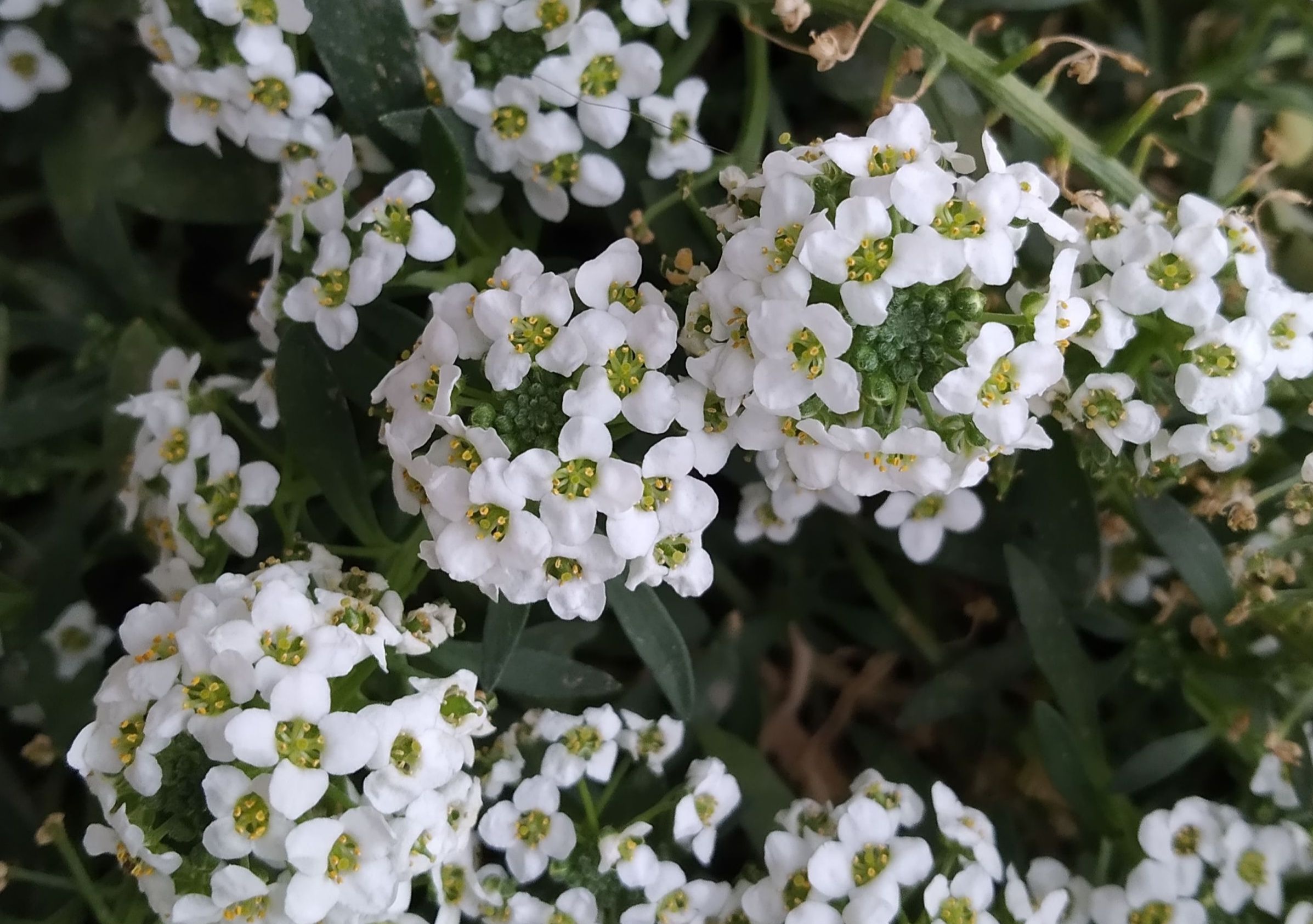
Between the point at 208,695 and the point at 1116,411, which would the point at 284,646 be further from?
the point at 1116,411

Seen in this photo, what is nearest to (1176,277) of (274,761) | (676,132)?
(676,132)

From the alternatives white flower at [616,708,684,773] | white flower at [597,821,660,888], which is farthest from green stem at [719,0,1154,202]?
white flower at [597,821,660,888]

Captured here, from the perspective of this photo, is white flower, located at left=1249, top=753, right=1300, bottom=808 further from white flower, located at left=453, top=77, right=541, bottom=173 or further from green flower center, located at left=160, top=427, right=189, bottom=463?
green flower center, located at left=160, top=427, right=189, bottom=463

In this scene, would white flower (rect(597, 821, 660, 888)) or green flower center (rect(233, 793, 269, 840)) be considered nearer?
green flower center (rect(233, 793, 269, 840))

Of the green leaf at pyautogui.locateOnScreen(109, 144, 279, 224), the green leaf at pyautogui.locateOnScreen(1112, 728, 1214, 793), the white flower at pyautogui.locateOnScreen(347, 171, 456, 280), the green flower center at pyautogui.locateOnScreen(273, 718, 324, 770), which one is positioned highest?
the white flower at pyautogui.locateOnScreen(347, 171, 456, 280)

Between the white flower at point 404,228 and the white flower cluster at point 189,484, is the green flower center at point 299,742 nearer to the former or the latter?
the white flower cluster at point 189,484

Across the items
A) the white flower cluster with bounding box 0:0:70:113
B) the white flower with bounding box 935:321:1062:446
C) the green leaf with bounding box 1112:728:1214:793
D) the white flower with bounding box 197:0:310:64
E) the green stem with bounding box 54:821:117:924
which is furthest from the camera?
the white flower cluster with bounding box 0:0:70:113

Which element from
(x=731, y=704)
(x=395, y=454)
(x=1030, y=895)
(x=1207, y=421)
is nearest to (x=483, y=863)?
(x=731, y=704)
